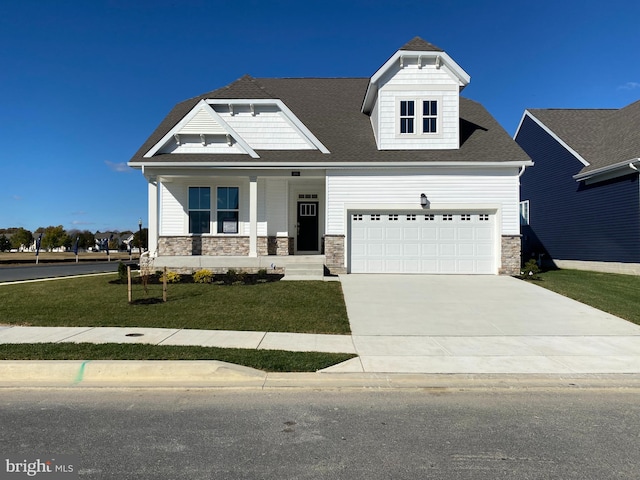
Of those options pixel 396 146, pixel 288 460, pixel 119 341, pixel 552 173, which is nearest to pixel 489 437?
pixel 288 460

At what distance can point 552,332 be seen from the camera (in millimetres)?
8250

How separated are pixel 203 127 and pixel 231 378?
43.6 feet

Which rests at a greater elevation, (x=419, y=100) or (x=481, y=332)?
(x=419, y=100)

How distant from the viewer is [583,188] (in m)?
19.2

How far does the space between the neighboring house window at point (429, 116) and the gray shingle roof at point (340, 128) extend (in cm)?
98

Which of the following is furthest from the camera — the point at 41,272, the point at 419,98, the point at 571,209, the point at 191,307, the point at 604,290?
the point at 571,209

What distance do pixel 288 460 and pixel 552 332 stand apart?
22.3 ft

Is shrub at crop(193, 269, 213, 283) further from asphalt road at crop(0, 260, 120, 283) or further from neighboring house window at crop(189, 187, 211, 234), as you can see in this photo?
asphalt road at crop(0, 260, 120, 283)

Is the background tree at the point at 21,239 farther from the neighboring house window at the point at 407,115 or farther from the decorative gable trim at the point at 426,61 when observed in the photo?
the neighboring house window at the point at 407,115

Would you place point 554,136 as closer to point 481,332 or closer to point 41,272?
point 481,332

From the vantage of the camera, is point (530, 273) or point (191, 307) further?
point (530, 273)

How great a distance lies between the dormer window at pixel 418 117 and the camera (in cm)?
1645

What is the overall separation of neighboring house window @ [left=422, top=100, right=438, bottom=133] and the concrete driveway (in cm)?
675

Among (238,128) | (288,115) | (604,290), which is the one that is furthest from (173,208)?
(604,290)
